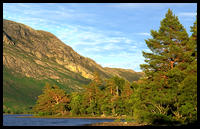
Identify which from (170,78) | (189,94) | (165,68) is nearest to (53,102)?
(165,68)

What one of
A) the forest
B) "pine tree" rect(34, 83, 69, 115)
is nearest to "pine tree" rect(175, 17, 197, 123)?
the forest

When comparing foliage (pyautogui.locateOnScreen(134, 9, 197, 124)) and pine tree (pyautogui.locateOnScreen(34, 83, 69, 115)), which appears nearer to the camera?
foliage (pyautogui.locateOnScreen(134, 9, 197, 124))

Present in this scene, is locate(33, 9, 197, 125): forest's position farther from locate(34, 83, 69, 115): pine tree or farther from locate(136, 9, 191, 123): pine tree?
locate(34, 83, 69, 115): pine tree

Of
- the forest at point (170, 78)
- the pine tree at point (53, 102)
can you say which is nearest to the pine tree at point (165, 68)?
the forest at point (170, 78)

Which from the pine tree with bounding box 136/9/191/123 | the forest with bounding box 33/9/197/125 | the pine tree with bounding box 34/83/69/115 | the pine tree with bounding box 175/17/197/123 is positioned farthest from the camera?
the pine tree with bounding box 34/83/69/115

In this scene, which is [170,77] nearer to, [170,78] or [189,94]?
[170,78]

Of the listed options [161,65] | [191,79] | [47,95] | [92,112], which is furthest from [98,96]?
[191,79]

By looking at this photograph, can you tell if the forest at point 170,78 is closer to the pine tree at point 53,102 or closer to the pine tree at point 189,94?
the pine tree at point 189,94

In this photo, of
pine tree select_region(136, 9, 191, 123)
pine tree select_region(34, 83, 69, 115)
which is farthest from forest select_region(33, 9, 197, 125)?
pine tree select_region(34, 83, 69, 115)

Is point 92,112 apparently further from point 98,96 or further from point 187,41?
point 187,41

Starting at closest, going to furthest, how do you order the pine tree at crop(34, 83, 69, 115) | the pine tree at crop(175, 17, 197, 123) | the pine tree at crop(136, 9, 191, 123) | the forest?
the pine tree at crop(175, 17, 197, 123) → the forest → the pine tree at crop(136, 9, 191, 123) → the pine tree at crop(34, 83, 69, 115)

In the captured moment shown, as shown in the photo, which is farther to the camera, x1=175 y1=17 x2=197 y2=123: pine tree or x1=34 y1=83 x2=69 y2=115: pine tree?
x1=34 y1=83 x2=69 y2=115: pine tree

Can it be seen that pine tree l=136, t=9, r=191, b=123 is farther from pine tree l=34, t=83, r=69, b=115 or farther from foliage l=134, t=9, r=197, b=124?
pine tree l=34, t=83, r=69, b=115

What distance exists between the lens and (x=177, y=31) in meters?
60.4
